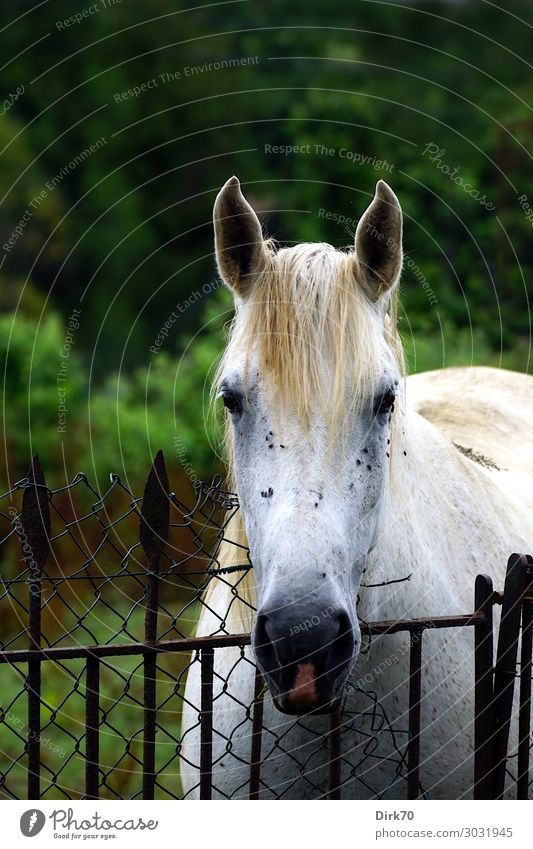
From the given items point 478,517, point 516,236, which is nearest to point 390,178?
point 516,236

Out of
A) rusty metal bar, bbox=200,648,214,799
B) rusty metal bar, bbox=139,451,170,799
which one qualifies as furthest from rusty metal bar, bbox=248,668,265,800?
rusty metal bar, bbox=139,451,170,799

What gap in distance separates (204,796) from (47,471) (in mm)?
6599

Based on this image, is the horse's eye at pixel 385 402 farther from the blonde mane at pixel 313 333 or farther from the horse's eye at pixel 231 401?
the horse's eye at pixel 231 401

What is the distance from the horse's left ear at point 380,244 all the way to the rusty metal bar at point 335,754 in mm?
1199

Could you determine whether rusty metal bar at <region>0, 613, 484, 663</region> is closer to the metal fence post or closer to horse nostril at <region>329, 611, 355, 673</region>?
the metal fence post

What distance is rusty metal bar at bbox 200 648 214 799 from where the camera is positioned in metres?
2.42

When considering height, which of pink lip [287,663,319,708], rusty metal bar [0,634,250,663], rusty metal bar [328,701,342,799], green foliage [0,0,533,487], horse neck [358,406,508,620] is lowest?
rusty metal bar [328,701,342,799]

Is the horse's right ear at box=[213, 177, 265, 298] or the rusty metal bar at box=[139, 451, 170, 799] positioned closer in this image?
the rusty metal bar at box=[139, 451, 170, 799]

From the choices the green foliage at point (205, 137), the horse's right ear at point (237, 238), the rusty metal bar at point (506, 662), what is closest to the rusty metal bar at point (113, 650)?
the rusty metal bar at point (506, 662)

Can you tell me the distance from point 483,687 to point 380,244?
1.29 m

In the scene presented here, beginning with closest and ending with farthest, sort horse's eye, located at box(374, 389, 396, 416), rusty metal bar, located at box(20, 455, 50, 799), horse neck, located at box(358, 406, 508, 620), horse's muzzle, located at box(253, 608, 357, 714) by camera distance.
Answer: horse's muzzle, located at box(253, 608, 357, 714) → rusty metal bar, located at box(20, 455, 50, 799) → horse's eye, located at box(374, 389, 396, 416) → horse neck, located at box(358, 406, 508, 620)

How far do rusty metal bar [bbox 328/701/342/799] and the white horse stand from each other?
0.11 meters

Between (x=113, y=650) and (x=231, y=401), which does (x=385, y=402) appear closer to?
(x=231, y=401)

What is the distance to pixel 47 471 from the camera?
345 inches
